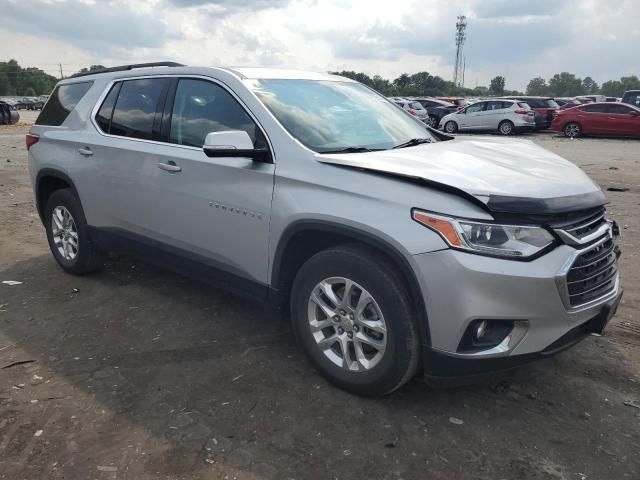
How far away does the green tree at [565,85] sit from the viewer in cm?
9844

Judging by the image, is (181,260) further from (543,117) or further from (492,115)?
(543,117)

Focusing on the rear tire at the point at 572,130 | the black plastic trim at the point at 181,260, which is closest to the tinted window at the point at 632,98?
the rear tire at the point at 572,130

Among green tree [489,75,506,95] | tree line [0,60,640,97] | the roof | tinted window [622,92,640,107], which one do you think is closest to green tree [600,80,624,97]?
tree line [0,60,640,97]

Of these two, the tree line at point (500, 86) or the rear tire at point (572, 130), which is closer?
the rear tire at point (572, 130)

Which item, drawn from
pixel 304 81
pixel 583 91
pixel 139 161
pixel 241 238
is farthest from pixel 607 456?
pixel 583 91

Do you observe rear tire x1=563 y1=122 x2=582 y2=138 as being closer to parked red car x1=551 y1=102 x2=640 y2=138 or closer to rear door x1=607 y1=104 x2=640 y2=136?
parked red car x1=551 y1=102 x2=640 y2=138

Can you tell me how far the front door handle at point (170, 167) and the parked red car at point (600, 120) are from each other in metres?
21.0

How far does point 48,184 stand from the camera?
5324 millimetres

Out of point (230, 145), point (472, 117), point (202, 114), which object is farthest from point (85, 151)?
point (472, 117)

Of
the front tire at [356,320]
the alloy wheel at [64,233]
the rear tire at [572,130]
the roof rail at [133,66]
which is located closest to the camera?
the front tire at [356,320]

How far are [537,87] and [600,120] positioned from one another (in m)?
99.9

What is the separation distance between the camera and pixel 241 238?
3.52m

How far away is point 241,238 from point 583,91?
4338 inches

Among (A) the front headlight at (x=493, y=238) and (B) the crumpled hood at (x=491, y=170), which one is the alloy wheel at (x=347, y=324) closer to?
(A) the front headlight at (x=493, y=238)
